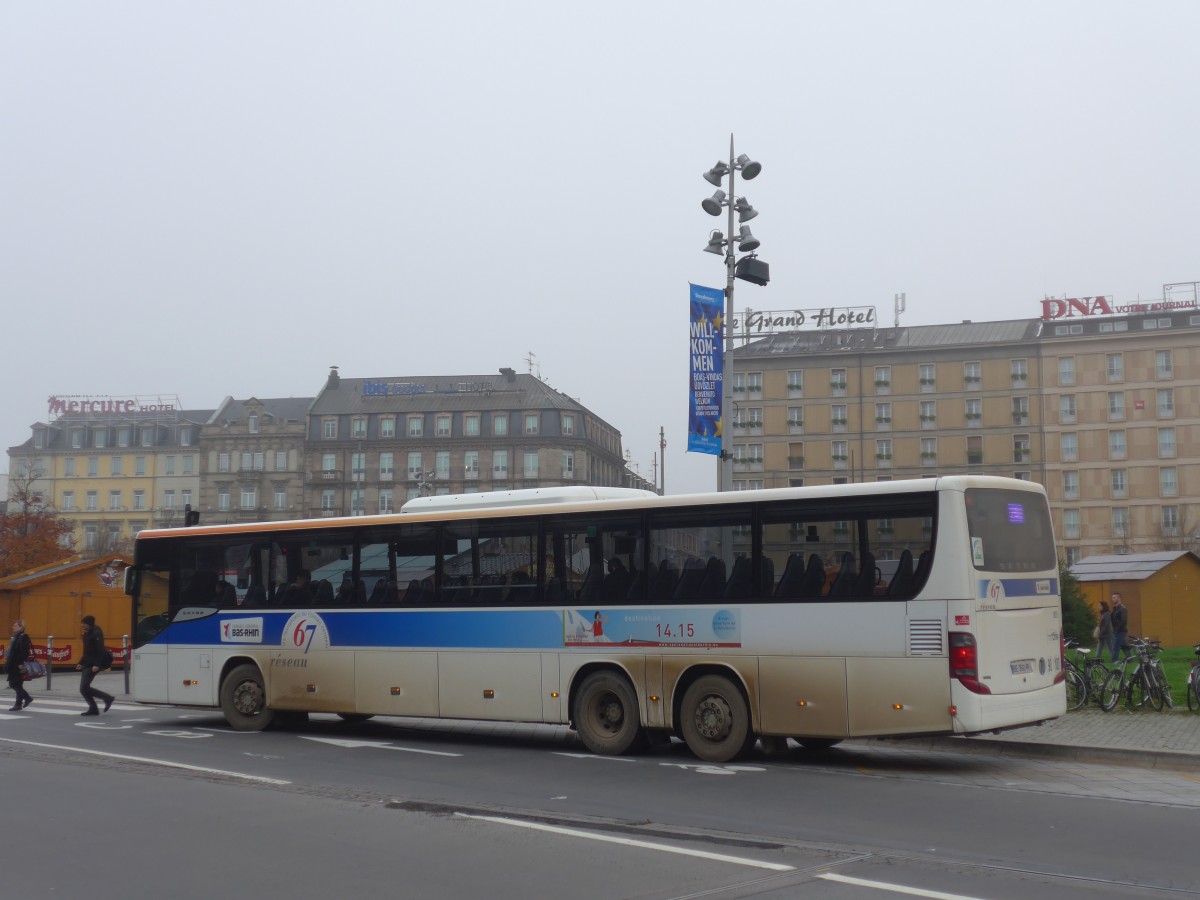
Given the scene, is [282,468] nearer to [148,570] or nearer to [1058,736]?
[148,570]

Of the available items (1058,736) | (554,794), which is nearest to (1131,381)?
(1058,736)

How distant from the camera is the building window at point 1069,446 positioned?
86.8 m

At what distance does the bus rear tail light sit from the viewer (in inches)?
488

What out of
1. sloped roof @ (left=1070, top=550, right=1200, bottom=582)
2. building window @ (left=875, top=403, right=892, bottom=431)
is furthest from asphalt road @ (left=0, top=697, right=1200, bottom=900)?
building window @ (left=875, top=403, right=892, bottom=431)

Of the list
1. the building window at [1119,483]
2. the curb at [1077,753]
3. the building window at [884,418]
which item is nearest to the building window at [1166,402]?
the building window at [1119,483]

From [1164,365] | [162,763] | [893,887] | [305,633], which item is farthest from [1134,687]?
[1164,365]

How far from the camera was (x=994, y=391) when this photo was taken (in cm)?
8675

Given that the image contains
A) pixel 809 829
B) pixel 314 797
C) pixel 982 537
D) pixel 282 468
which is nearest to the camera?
pixel 809 829

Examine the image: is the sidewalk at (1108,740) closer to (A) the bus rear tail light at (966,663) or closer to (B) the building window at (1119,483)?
(A) the bus rear tail light at (966,663)

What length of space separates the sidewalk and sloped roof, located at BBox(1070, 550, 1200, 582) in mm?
23687

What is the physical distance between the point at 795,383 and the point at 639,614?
76.1 m

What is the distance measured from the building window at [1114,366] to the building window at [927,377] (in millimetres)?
11605

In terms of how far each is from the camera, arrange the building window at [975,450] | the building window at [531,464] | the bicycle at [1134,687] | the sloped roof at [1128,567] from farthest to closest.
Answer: the building window at [531,464] < the building window at [975,450] < the sloped roof at [1128,567] < the bicycle at [1134,687]

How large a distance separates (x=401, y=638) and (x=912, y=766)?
6841mm
